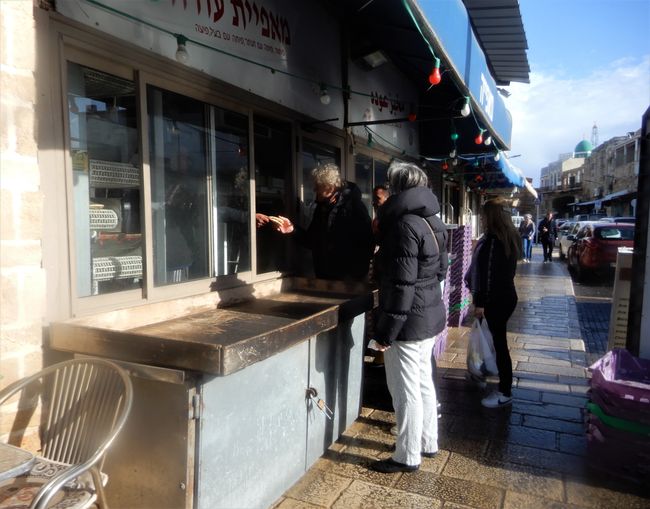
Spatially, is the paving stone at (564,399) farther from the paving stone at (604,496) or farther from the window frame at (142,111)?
the window frame at (142,111)

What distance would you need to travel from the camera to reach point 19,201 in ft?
6.88

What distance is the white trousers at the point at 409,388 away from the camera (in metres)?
2.91

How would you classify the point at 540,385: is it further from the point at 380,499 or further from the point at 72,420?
the point at 72,420

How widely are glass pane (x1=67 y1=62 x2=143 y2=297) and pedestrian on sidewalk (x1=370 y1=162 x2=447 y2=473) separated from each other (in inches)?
57.7

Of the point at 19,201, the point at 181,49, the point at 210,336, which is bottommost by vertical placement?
the point at 210,336

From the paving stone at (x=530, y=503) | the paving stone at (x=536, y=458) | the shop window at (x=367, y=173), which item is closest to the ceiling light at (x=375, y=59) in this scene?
the shop window at (x=367, y=173)

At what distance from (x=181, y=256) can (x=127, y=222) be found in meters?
0.51

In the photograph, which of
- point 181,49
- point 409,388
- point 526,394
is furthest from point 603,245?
point 181,49

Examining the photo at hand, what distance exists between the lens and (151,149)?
292 centimetres

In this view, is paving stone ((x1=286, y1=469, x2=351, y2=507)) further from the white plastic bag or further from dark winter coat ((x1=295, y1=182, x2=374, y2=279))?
the white plastic bag

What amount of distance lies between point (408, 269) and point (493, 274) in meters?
1.45

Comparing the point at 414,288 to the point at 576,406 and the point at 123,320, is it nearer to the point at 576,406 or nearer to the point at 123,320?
the point at 123,320

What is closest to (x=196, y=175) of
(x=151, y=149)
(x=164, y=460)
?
(x=151, y=149)

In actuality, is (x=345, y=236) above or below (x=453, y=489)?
above
